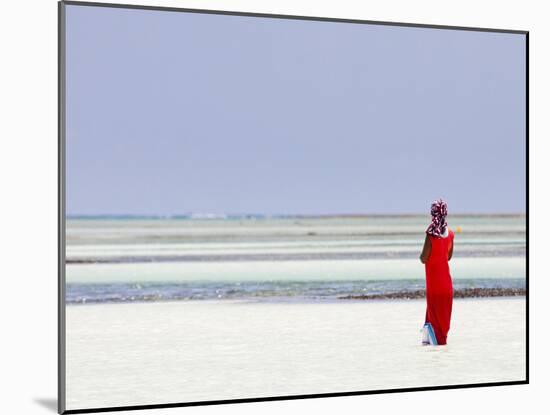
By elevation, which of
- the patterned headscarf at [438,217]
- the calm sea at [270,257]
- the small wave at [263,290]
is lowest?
the small wave at [263,290]

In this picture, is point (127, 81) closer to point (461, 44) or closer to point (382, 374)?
point (461, 44)

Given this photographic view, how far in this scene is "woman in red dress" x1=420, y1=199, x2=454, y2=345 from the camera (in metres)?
8.41

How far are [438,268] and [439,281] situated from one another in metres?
0.09

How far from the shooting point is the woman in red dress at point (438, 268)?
27.6 feet

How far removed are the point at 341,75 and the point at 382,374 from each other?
19.7ft

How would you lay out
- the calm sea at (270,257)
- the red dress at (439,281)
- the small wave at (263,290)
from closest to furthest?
1. the red dress at (439,281)
2. the small wave at (263,290)
3. the calm sea at (270,257)

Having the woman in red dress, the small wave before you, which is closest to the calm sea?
the small wave

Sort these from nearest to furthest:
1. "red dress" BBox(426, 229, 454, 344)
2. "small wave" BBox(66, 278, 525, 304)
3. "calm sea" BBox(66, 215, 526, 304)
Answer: "red dress" BBox(426, 229, 454, 344) < "small wave" BBox(66, 278, 525, 304) < "calm sea" BBox(66, 215, 526, 304)

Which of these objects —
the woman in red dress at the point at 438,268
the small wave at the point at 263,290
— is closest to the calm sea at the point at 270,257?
the small wave at the point at 263,290

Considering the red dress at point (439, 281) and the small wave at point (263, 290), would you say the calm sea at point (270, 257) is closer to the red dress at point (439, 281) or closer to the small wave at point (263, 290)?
the small wave at point (263, 290)

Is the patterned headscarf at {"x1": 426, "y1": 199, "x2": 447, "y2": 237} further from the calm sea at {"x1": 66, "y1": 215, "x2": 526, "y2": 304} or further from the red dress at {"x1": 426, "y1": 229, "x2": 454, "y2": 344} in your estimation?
the calm sea at {"x1": 66, "y1": 215, "x2": 526, "y2": 304}

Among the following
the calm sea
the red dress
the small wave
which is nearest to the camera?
the red dress

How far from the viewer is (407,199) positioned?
12.4 m

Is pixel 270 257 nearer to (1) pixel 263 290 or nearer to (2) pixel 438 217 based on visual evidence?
(1) pixel 263 290
